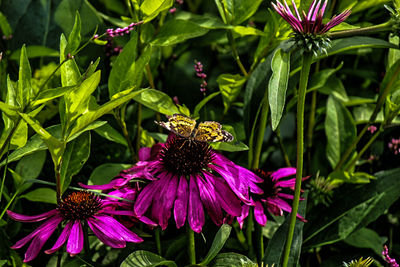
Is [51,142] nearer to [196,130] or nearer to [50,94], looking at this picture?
[50,94]

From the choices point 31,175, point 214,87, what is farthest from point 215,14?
point 31,175

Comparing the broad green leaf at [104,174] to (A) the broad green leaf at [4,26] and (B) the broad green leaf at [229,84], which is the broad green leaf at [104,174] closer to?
(B) the broad green leaf at [229,84]

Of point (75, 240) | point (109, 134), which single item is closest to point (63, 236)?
point (75, 240)

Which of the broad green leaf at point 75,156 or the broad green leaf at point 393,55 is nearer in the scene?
the broad green leaf at point 75,156

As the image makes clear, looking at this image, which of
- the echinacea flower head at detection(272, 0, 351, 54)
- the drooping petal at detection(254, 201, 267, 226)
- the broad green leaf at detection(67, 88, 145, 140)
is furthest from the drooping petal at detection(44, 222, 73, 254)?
the echinacea flower head at detection(272, 0, 351, 54)

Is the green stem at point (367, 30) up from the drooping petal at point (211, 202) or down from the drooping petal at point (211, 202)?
up

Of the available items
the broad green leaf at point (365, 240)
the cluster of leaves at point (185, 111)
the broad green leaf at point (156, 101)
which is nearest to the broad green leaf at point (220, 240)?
the cluster of leaves at point (185, 111)
